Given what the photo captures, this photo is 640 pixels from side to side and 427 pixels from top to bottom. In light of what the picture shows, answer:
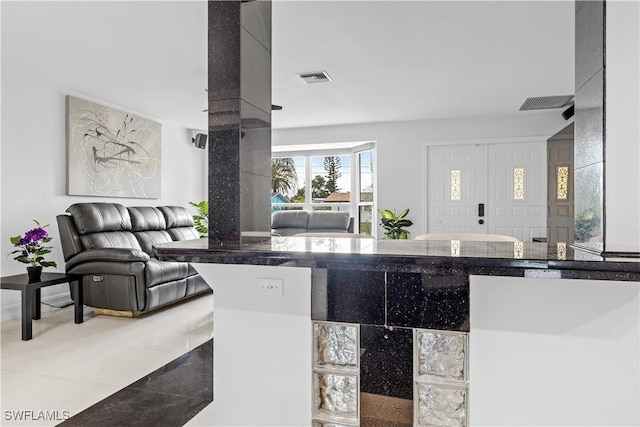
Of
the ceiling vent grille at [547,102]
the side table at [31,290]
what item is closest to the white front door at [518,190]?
the ceiling vent grille at [547,102]

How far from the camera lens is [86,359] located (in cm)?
277

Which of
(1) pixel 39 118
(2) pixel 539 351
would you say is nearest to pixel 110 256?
(1) pixel 39 118

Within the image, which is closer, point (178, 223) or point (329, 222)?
point (178, 223)

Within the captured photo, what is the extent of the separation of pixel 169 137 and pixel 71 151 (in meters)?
1.85

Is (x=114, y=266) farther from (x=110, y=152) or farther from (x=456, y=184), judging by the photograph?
(x=456, y=184)

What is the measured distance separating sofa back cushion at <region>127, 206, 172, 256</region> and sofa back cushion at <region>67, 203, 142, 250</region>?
9 centimetres

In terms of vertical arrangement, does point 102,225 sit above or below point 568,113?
below

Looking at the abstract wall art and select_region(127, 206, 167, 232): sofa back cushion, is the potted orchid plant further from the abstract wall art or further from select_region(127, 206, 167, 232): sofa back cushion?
select_region(127, 206, 167, 232): sofa back cushion

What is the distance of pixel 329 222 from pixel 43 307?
12.7ft

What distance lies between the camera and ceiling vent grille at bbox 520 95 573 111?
15.4 ft

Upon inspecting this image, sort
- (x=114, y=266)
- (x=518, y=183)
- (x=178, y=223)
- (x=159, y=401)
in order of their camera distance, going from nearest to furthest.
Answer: (x=159, y=401) < (x=114, y=266) < (x=178, y=223) < (x=518, y=183)

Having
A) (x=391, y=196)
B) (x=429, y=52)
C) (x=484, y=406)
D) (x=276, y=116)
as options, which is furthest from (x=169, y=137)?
(x=484, y=406)

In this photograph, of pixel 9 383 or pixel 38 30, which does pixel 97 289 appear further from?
pixel 38 30

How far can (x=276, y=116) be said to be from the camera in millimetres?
5797
